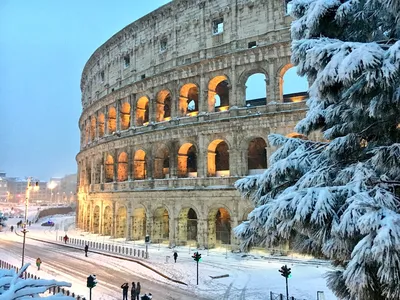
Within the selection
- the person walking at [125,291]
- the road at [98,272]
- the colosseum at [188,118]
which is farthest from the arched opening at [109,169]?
the person walking at [125,291]

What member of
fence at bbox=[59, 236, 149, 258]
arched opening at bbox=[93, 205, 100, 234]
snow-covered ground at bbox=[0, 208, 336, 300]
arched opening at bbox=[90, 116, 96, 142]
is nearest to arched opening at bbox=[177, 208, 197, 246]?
snow-covered ground at bbox=[0, 208, 336, 300]

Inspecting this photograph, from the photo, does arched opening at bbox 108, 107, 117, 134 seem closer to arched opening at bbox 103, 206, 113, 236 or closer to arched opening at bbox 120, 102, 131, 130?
Result: arched opening at bbox 120, 102, 131, 130

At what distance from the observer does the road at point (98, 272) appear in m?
15.9

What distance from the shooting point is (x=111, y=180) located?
3572 cm

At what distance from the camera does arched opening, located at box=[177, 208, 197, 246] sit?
26891 mm

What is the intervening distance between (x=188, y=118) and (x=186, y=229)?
866cm

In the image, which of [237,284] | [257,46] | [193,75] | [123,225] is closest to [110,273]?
[237,284]

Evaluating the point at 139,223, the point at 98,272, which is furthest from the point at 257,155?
the point at 98,272

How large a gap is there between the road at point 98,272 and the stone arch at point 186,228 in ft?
17.8

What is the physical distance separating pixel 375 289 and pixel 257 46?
2190 centimetres

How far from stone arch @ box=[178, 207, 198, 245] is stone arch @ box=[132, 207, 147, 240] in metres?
4.95

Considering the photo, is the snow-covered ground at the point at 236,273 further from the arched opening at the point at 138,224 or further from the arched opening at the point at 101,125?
the arched opening at the point at 101,125

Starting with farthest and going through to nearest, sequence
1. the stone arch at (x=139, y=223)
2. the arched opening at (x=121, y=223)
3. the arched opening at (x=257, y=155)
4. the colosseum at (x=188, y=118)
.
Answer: the arched opening at (x=121, y=223)
the stone arch at (x=139, y=223)
the arched opening at (x=257, y=155)
the colosseum at (x=188, y=118)

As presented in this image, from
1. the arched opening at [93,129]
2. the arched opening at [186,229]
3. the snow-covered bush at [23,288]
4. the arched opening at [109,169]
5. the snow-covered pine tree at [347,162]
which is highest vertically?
the arched opening at [93,129]
